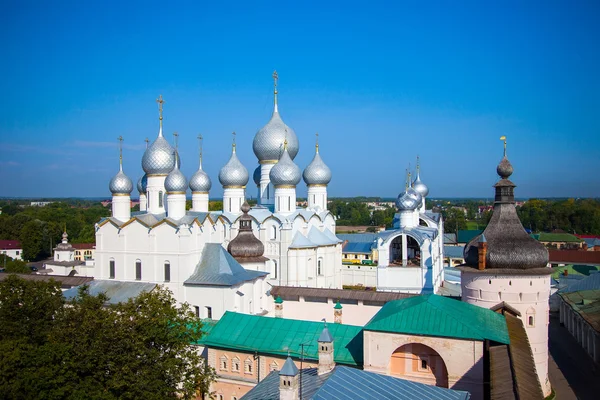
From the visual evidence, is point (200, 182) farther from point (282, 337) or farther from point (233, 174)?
point (282, 337)

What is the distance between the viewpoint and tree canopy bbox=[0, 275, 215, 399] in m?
12.3

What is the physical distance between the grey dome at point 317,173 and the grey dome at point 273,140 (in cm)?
122

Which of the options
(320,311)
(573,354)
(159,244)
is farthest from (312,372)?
(573,354)

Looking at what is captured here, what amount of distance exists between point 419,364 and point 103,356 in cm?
765

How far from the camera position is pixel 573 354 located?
2181 cm

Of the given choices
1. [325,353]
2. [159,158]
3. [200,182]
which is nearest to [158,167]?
[159,158]

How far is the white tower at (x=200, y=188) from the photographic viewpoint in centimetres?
2808

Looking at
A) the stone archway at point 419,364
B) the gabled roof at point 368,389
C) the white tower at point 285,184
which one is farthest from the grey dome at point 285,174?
the gabled roof at point 368,389

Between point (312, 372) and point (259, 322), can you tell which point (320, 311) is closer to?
point (259, 322)

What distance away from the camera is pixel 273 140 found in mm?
30062

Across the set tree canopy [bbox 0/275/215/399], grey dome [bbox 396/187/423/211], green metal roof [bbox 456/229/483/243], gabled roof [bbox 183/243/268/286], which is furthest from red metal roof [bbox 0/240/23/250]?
green metal roof [bbox 456/229/483/243]

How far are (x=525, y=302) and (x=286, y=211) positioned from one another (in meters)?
13.4

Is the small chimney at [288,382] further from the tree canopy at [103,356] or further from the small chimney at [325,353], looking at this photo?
the tree canopy at [103,356]

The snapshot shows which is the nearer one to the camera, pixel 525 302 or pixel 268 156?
pixel 525 302
